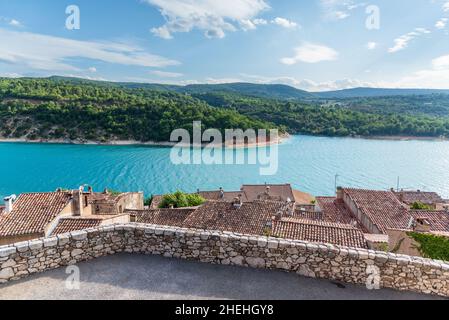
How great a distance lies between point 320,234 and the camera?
39.4ft

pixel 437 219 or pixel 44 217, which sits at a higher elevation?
pixel 44 217

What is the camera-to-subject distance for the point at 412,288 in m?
5.87

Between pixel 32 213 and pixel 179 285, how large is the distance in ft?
39.6

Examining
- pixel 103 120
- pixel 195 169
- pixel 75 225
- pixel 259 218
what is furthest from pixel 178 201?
pixel 103 120

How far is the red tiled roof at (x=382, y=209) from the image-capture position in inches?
717

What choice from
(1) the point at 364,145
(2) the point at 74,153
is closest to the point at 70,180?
(2) the point at 74,153

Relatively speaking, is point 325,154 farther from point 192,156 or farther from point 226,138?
point 192,156

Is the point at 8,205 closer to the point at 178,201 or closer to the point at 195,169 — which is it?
the point at 178,201

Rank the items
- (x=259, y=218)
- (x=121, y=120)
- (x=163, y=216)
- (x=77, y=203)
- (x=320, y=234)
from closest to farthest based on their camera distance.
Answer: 1. (x=320, y=234)
2. (x=77, y=203)
3. (x=259, y=218)
4. (x=163, y=216)
5. (x=121, y=120)

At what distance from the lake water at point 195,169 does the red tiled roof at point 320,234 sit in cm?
4319

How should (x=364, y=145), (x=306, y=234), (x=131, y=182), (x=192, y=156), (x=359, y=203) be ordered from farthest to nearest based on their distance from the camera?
(x=364, y=145), (x=192, y=156), (x=131, y=182), (x=359, y=203), (x=306, y=234)

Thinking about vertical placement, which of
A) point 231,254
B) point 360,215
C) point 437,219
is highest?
point 231,254

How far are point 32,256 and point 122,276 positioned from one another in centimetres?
166

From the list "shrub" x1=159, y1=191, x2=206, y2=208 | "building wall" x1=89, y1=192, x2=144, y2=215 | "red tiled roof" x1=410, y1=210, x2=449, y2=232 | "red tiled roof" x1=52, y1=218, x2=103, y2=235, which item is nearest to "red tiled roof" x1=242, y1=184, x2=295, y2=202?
"shrub" x1=159, y1=191, x2=206, y2=208
